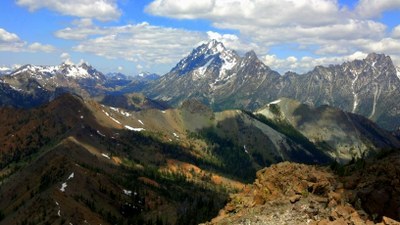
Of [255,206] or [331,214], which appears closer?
[331,214]

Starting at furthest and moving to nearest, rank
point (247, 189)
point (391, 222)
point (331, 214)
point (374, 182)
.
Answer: point (247, 189) < point (374, 182) < point (331, 214) < point (391, 222)

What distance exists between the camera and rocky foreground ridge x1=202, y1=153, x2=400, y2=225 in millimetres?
70225

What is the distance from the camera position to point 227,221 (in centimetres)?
8062

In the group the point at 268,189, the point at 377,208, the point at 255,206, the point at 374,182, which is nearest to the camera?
the point at 377,208

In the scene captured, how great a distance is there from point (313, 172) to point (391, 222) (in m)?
38.0

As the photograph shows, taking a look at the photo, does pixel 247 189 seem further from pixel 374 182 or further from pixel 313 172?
pixel 374 182

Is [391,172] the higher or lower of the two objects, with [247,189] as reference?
higher

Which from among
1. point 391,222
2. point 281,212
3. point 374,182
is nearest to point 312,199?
point 281,212

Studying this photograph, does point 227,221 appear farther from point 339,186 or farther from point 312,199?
point 339,186

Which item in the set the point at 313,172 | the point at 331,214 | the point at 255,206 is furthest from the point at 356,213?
the point at 313,172

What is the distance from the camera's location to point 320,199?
76938 millimetres

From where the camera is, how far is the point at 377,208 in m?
73.0

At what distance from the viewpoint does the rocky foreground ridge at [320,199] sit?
70.2 m

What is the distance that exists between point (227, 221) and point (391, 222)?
29171 mm
